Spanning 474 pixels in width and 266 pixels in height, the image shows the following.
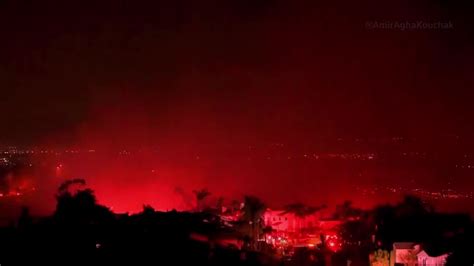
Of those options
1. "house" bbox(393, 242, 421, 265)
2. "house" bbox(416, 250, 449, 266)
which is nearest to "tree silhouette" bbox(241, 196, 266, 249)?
"house" bbox(393, 242, 421, 265)

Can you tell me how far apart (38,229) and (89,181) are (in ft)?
131

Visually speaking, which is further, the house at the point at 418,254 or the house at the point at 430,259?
the house at the point at 418,254

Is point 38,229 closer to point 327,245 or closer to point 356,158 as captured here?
point 327,245

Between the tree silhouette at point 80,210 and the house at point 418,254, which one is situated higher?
the tree silhouette at point 80,210

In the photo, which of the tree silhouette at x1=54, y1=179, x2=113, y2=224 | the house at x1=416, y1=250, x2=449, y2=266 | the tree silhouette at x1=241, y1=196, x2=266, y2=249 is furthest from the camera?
the tree silhouette at x1=241, y1=196, x2=266, y2=249

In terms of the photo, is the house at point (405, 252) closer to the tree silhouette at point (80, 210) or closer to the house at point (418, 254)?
the house at point (418, 254)

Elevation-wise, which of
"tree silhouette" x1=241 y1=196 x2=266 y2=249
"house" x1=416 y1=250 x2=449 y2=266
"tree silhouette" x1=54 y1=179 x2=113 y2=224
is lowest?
"house" x1=416 y1=250 x2=449 y2=266

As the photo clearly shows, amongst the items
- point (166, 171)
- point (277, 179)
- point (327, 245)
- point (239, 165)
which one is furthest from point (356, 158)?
point (327, 245)

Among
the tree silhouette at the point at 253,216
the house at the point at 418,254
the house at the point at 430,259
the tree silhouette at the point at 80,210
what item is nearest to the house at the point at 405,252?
the house at the point at 418,254

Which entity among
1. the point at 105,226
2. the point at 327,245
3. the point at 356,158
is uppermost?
the point at 356,158

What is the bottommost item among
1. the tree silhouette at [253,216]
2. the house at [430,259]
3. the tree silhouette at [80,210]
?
the house at [430,259]

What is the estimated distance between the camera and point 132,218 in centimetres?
1580

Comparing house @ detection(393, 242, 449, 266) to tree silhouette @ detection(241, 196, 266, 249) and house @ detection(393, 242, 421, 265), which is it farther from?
tree silhouette @ detection(241, 196, 266, 249)

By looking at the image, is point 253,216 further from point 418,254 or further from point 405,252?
point 418,254
